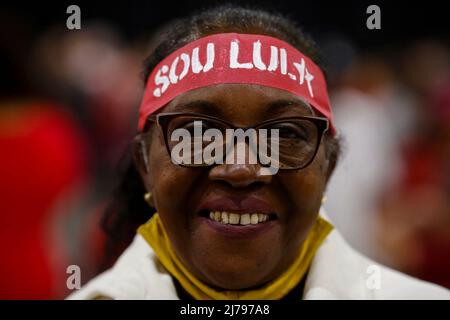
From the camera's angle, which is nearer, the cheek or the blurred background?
the cheek

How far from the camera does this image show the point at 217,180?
158 centimetres

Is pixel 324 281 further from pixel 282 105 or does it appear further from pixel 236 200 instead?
pixel 282 105

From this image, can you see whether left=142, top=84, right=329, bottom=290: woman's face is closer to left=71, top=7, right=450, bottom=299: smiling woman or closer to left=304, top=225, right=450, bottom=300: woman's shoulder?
left=71, top=7, right=450, bottom=299: smiling woman

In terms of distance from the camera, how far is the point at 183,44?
1.78m

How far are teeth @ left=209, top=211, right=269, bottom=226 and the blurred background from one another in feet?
2.06

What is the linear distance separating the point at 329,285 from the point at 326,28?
3.57 m

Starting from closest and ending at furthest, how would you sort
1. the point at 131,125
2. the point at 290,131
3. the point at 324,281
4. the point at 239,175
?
1. the point at 239,175
2. the point at 290,131
3. the point at 324,281
4. the point at 131,125

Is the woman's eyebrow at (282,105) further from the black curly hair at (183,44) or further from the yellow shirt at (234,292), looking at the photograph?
the yellow shirt at (234,292)

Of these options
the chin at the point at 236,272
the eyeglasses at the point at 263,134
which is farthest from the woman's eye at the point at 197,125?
the chin at the point at 236,272

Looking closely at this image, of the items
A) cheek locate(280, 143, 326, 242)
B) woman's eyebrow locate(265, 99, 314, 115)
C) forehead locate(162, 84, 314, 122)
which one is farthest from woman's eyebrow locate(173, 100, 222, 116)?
cheek locate(280, 143, 326, 242)

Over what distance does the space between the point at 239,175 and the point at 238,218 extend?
0.37 feet

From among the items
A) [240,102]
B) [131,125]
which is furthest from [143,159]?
[131,125]

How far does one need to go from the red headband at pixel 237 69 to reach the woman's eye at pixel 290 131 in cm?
8

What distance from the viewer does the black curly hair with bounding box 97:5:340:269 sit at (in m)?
1.77
